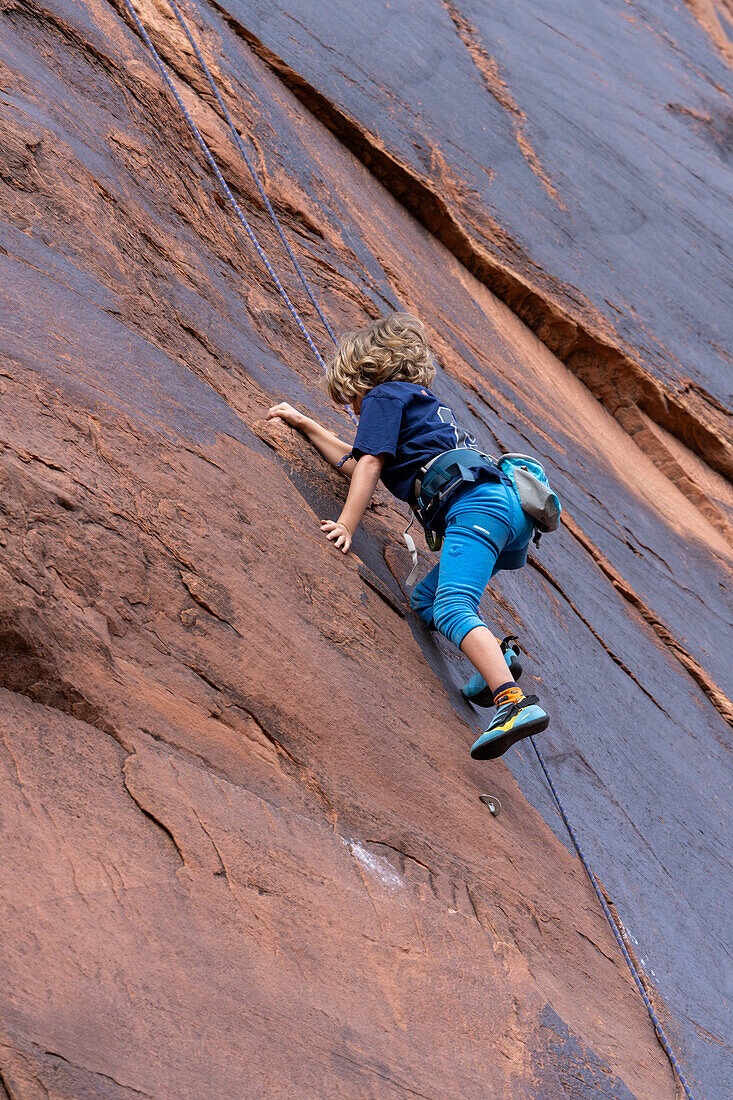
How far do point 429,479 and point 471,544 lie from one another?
1.14ft

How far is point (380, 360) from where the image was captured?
4184 millimetres

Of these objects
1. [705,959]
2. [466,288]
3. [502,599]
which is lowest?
[705,959]

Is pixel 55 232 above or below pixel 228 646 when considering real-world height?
above

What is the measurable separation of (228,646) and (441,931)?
115 centimetres

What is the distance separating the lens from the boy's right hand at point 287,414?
159 inches

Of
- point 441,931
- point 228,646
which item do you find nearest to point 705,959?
point 441,931

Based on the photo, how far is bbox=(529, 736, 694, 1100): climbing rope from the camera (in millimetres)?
3367

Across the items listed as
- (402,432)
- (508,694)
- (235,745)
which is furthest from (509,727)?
(402,432)

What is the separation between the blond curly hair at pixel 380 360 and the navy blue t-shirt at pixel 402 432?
113 mm

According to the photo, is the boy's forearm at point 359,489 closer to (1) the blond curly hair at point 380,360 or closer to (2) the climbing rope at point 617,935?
(1) the blond curly hair at point 380,360

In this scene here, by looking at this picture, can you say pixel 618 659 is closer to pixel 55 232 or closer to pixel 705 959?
pixel 705 959

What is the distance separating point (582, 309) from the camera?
8953 millimetres

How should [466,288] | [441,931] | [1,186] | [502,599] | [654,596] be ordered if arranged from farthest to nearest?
[466,288]
[654,596]
[502,599]
[1,186]
[441,931]

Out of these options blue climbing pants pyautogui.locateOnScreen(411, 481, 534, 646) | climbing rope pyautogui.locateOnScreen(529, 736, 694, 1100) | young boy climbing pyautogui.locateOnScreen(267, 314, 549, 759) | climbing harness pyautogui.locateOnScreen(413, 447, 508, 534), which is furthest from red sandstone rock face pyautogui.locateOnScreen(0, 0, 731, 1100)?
climbing harness pyautogui.locateOnScreen(413, 447, 508, 534)
